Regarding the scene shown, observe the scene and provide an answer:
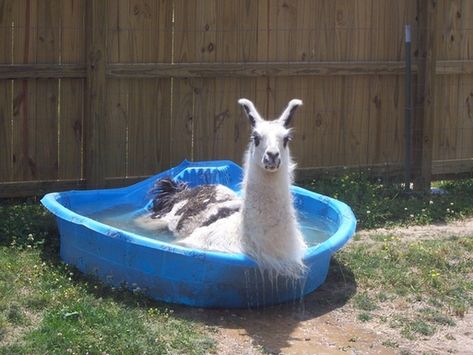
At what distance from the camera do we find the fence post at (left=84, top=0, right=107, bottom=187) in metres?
9.91

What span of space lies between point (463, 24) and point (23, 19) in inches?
232

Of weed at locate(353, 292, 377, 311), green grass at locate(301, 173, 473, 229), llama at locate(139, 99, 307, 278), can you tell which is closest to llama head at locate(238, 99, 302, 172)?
llama at locate(139, 99, 307, 278)

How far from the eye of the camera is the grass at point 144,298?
641cm

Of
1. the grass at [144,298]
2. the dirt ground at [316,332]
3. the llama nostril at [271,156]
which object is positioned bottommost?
the dirt ground at [316,332]

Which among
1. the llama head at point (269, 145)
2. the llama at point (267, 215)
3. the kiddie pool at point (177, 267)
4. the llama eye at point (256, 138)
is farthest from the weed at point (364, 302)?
the llama eye at point (256, 138)

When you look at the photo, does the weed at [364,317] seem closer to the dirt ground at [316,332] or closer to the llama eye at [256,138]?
the dirt ground at [316,332]

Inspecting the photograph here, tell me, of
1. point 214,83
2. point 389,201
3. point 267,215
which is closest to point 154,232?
point 267,215

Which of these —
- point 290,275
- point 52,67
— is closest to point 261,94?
point 52,67

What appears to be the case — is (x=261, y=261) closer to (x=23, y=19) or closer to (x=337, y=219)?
(x=337, y=219)

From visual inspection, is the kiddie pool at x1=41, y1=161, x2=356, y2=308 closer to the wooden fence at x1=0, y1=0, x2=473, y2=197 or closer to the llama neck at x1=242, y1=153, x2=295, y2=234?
the llama neck at x1=242, y1=153, x2=295, y2=234

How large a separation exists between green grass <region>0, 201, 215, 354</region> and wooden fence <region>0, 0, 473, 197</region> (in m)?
2.14

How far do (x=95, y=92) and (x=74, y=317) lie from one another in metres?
3.85

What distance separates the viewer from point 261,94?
1130 cm

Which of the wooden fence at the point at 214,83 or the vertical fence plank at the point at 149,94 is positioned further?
the vertical fence plank at the point at 149,94
